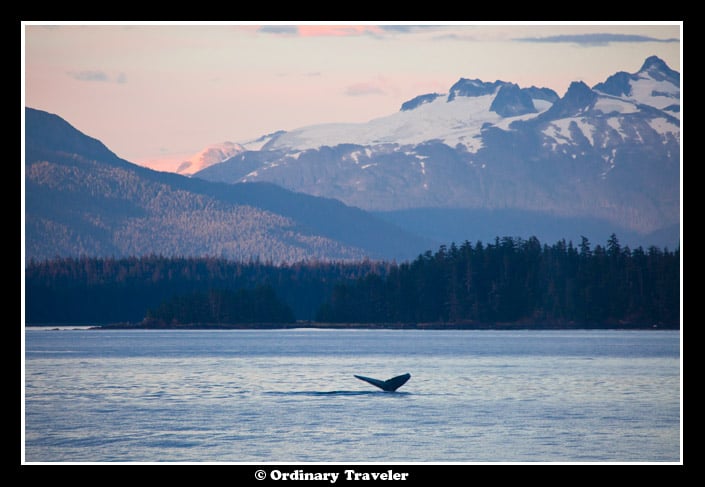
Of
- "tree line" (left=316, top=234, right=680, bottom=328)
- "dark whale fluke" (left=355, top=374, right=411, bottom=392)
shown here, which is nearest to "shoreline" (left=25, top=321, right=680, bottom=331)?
"tree line" (left=316, top=234, right=680, bottom=328)

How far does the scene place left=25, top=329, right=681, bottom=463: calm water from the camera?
148 feet

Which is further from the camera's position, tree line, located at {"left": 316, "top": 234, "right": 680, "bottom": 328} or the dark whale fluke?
tree line, located at {"left": 316, "top": 234, "right": 680, "bottom": 328}

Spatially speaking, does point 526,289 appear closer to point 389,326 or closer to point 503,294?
point 503,294

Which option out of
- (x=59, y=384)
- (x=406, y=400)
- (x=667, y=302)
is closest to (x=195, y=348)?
(x=59, y=384)

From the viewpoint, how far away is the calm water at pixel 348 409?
45.2m

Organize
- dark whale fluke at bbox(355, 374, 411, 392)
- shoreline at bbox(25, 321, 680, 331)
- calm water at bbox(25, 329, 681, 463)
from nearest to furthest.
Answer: calm water at bbox(25, 329, 681, 463)
dark whale fluke at bbox(355, 374, 411, 392)
shoreline at bbox(25, 321, 680, 331)

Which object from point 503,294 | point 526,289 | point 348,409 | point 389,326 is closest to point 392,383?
point 348,409

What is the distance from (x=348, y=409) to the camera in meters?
56.3

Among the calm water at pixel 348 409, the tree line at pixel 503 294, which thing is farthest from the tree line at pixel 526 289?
the calm water at pixel 348 409

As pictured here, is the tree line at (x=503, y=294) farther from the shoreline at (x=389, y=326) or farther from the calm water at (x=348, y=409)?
the calm water at (x=348, y=409)

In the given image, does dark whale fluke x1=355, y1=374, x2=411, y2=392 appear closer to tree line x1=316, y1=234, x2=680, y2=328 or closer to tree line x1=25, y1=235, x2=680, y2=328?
tree line x1=316, y1=234, x2=680, y2=328
